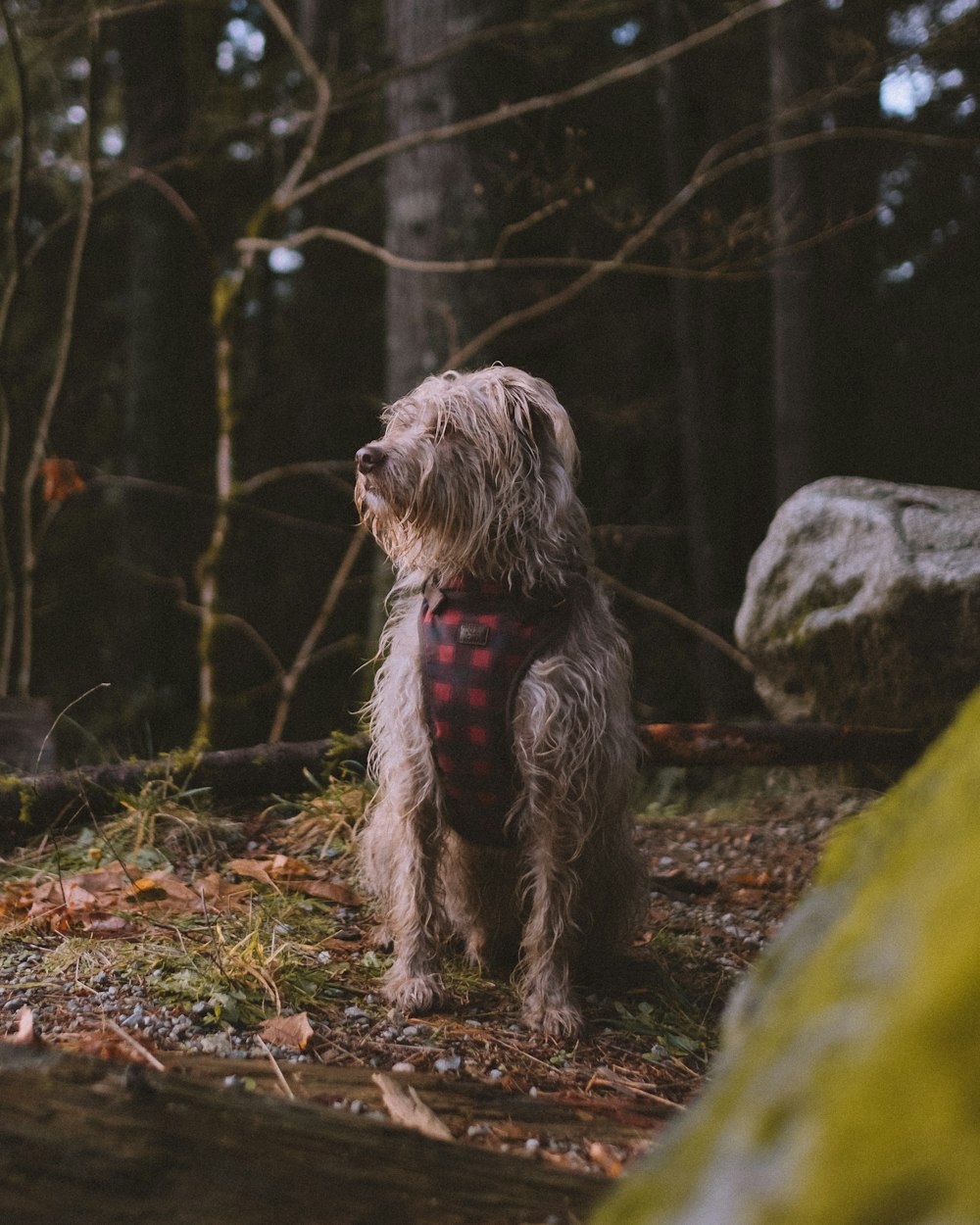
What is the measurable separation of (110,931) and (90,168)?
564 centimetres

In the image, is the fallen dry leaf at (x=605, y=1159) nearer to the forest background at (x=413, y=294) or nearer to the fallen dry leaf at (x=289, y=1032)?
the fallen dry leaf at (x=289, y=1032)

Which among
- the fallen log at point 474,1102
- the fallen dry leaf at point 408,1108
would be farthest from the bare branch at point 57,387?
the fallen dry leaf at point 408,1108

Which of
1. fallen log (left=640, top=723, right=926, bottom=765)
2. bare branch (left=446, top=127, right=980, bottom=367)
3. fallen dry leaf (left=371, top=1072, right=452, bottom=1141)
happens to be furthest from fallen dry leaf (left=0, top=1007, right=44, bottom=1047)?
bare branch (left=446, top=127, right=980, bottom=367)

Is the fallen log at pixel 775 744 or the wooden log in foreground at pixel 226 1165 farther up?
the fallen log at pixel 775 744

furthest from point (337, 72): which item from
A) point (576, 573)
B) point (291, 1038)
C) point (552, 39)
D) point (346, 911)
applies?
point (291, 1038)

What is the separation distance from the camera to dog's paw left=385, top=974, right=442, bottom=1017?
346 centimetres

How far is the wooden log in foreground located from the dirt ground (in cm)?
51

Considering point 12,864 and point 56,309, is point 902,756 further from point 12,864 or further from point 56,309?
point 56,309

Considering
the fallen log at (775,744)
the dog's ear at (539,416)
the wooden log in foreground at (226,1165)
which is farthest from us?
the fallen log at (775,744)

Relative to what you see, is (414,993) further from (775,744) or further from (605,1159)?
(775,744)

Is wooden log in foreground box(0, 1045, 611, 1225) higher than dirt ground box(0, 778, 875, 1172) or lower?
higher

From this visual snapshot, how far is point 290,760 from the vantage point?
5457 millimetres

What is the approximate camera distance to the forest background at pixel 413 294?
6.75 metres

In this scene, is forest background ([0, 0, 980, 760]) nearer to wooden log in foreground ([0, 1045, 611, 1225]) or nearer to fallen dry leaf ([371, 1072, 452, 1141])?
fallen dry leaf ([371, 1072, 452, 1141])
